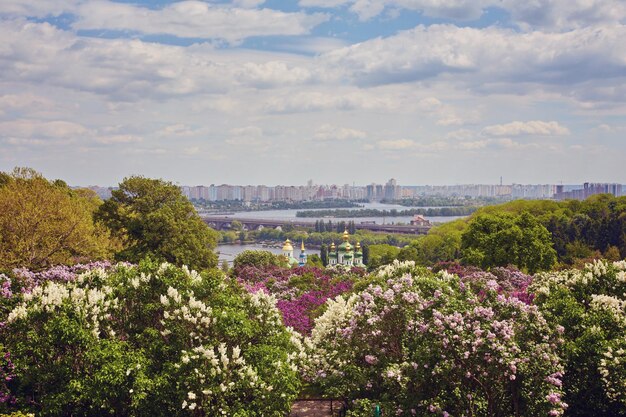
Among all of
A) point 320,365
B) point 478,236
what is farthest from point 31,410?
point 478,236

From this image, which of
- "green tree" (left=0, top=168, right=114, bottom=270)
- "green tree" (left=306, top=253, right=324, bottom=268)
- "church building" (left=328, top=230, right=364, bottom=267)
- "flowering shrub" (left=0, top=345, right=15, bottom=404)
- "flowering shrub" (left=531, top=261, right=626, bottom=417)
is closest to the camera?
"flowering shrub" (left=0, top=345, right=15, bottom=404)

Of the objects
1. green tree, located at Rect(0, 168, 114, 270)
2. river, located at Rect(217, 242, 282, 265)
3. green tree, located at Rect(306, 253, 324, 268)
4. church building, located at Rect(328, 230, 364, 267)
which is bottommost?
river, located at Rect(217, 242, 282, 265)

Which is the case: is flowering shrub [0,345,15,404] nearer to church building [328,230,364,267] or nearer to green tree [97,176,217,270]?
green tree [97,176,217,270]

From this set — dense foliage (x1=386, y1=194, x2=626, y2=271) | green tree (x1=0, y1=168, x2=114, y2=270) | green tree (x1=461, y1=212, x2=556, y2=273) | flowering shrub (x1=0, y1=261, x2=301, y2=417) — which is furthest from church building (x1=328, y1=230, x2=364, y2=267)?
flowering shrub (x1=0, y1=261, x2=301, y2=417)

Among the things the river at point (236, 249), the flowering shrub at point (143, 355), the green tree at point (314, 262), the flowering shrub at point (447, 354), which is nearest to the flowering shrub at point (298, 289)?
the flowering shrub at point (447, 354)

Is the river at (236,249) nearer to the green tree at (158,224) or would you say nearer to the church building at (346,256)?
the church building at (346,256)

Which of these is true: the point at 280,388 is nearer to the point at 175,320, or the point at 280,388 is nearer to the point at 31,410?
the point at 175,320
